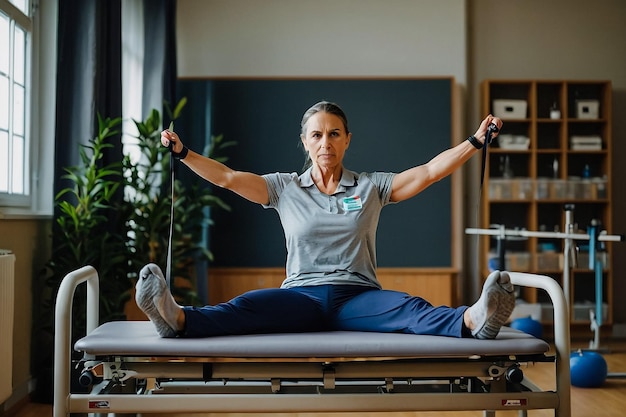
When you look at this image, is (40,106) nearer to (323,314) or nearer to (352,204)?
(352,204)

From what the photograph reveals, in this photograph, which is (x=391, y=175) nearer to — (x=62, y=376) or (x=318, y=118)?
(x=318, y=118)

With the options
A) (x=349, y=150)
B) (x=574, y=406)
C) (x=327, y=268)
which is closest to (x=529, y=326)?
(x=574, y=406)

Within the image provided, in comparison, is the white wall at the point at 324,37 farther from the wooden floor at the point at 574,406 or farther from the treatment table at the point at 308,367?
the treatment table at the point at 308,367

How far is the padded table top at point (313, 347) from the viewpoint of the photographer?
2.08m

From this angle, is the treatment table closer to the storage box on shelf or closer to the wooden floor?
the wooden floor

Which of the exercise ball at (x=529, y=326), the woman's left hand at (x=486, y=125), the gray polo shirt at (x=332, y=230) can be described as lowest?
the exercise ball at (x=529, y=326)

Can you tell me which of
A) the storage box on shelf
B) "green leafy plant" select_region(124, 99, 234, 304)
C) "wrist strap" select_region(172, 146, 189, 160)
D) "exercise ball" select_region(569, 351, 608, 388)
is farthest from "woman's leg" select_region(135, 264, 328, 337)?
the storage box on shelf

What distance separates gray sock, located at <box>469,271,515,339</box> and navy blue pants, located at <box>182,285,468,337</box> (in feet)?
0.24

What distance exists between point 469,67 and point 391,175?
351cm

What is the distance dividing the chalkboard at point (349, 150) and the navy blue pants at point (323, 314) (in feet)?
9.85

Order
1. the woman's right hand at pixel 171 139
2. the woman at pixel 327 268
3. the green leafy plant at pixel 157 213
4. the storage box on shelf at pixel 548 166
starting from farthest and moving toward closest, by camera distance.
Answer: the storage box on shelf at pixel 548 166
the green leafy plant at pixel 157 213
the woman's right hand at pixel 171 139
the woman at pixel 327 268

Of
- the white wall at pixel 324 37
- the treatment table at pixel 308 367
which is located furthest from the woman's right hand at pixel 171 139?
the white wall at pixel 324 37

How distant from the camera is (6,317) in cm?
292

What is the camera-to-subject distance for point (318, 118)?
8.72ft
